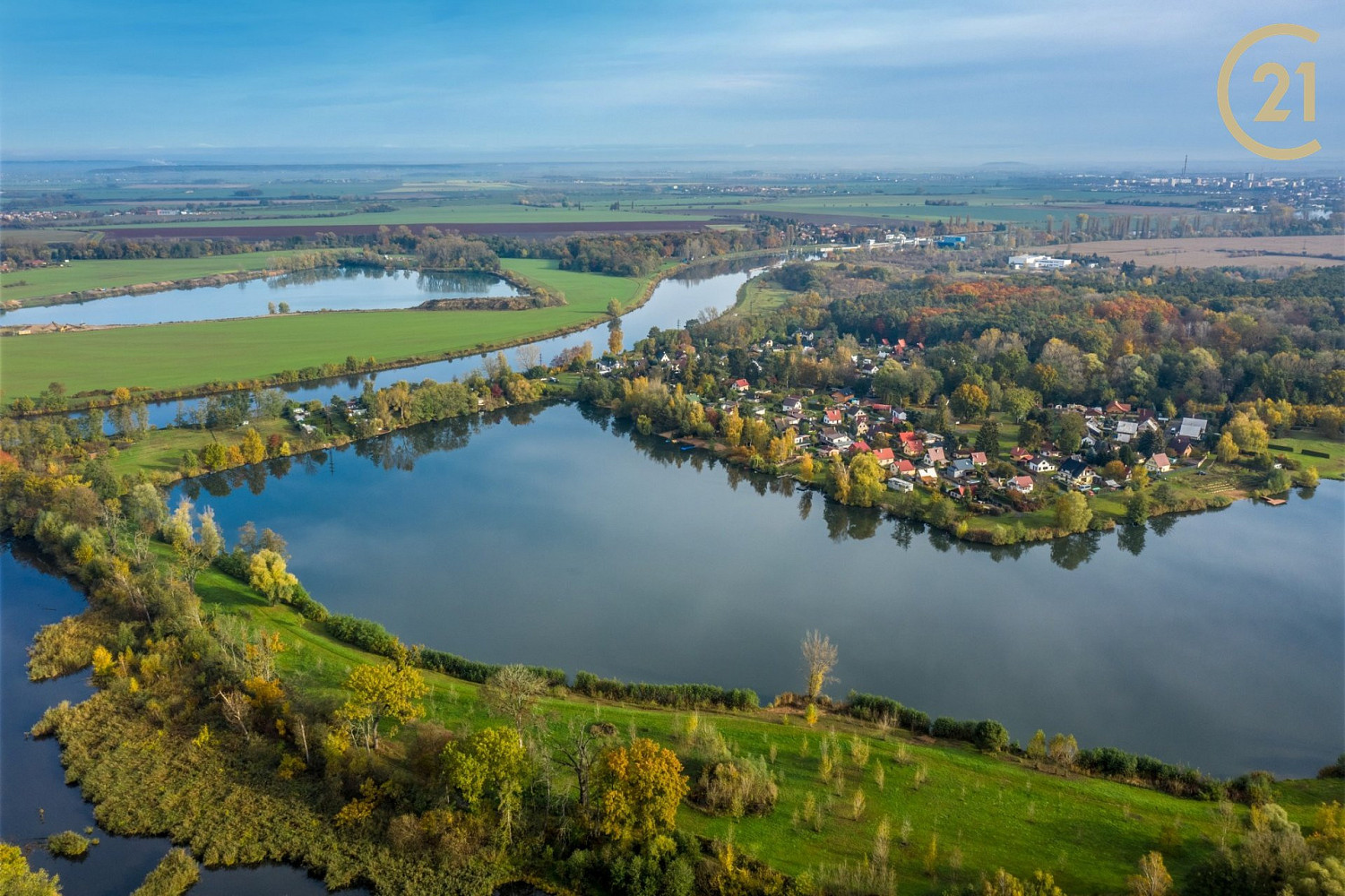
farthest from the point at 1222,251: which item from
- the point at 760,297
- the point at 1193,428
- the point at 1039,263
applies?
the point at 1193,428

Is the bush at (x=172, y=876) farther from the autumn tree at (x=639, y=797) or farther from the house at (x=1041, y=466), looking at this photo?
the house at (x=1041, y=466)

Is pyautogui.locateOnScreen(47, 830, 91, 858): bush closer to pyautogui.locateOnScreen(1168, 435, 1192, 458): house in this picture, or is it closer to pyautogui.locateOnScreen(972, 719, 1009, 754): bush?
pyautogui.locateOnScreen(972, 719, 1009, 754): bush

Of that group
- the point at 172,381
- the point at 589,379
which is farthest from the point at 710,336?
the point at 172,381

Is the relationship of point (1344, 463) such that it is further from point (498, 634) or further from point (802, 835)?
point (498, 634)

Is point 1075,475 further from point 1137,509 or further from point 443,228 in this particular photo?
point 443,228

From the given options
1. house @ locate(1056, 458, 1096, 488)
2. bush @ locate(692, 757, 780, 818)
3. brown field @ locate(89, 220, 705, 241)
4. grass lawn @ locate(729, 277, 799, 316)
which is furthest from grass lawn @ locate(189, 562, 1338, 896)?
brown field @ locate(89, 220, 705, 241)

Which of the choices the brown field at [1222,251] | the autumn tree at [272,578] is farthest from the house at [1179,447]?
the brown field at [1222,251]

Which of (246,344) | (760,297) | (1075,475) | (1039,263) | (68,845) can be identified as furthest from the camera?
(1039,263)
